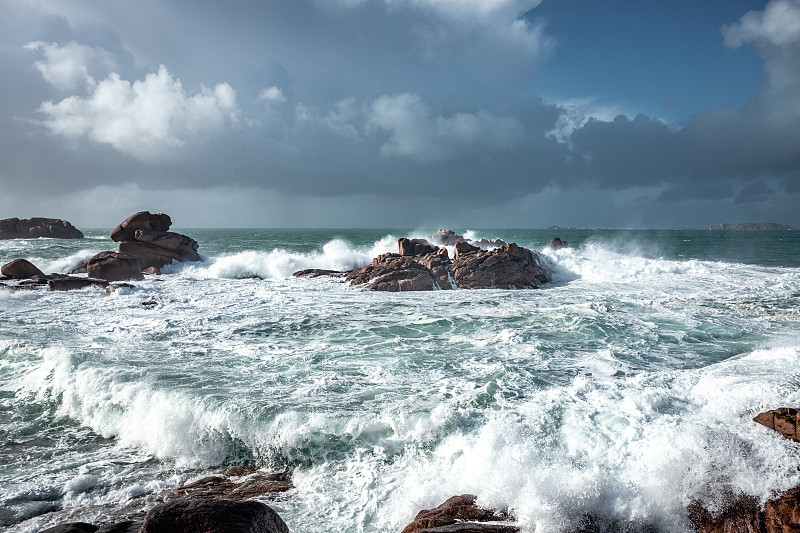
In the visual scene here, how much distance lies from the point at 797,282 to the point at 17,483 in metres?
29.7

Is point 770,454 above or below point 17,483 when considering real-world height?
above

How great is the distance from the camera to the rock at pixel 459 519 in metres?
3.77

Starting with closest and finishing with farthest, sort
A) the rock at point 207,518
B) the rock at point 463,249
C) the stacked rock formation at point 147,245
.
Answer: the rock at point 207,518 → the rock at point 463,249 → the stacked rock formation at point 147,245

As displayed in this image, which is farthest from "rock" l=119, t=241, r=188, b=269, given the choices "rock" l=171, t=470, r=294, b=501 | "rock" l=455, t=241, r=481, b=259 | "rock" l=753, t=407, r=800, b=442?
"rock" l=753, t=407, r=800, b=442

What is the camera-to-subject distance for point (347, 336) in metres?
11.5

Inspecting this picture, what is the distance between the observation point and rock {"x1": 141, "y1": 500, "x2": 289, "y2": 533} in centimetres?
309

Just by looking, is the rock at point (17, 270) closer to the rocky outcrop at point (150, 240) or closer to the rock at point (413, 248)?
the rocky outcrop at point (150, 240)

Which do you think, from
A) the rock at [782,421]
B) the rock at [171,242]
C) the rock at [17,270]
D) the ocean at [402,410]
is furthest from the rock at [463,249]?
the rock at [17,270]

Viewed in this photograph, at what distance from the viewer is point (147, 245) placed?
2773cm

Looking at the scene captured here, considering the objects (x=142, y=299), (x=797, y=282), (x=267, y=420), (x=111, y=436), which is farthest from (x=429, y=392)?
(x=797, y=282)

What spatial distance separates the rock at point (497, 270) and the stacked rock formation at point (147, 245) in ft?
57.7

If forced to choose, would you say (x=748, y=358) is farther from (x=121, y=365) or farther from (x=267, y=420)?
(x=121, y=365)

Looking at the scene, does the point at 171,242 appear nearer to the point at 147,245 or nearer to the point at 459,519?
the point at 147,245

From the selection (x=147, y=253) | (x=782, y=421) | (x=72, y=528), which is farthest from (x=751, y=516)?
(x=147, y=253)
